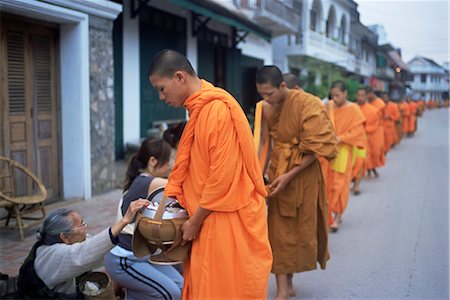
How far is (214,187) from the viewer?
2.40 meters

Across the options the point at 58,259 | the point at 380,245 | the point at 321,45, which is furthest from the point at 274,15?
the point at 58,259

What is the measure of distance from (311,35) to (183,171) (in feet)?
66.9

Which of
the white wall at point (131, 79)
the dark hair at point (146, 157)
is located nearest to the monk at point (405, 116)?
the white wall at point (131, 79)

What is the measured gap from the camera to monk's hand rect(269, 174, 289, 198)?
374 centimetres

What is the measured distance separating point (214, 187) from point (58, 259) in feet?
2.81

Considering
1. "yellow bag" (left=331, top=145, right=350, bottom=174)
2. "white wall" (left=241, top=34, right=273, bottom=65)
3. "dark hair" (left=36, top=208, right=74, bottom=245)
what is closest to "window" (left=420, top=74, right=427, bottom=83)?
"white wall" (left=241, top=34, right=273, bottom=65)

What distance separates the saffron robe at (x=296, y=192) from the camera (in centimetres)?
382

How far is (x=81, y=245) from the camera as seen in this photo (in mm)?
2539

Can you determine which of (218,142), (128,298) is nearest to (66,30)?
(128,298)

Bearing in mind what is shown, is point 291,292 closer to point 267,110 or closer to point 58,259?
point 267,110

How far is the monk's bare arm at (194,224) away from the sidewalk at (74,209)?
2201mm

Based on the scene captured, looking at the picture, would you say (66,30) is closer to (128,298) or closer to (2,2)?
(2,2)

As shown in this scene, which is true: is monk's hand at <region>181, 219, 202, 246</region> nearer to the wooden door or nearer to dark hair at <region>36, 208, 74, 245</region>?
dark hair at <region>36, 208, 74, 245</region>

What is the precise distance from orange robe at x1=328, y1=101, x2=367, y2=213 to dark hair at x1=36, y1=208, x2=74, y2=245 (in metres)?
3.97
